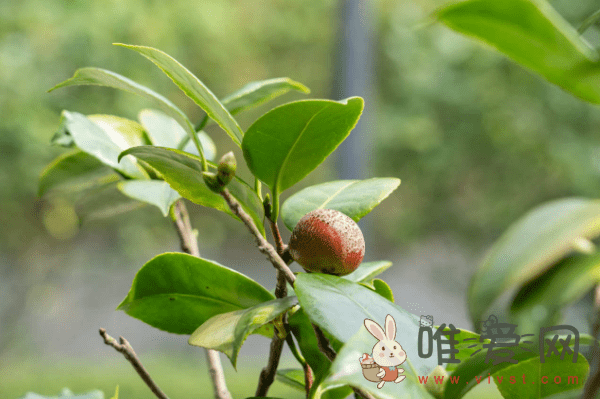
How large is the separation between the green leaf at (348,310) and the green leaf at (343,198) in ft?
0.20

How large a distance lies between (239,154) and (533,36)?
10.3 feet

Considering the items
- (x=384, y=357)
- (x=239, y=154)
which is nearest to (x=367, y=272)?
(x=384, y=357)

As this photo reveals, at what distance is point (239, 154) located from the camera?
3256mm

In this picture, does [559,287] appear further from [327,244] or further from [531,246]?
[327,244]

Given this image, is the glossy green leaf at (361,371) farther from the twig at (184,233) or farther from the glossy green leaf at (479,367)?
the twig at (184,233)

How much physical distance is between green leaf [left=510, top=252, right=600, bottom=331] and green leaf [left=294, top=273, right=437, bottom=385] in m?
0.07

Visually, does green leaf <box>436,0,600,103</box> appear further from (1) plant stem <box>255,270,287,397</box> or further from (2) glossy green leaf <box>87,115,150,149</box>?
(2) glossy green leaf <box>87,115,150,149</box>

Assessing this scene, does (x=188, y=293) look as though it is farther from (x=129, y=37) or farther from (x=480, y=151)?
(x=480, y=151)

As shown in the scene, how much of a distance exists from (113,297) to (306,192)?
3.36 meters

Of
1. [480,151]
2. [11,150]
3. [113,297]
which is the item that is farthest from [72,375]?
[480,151]

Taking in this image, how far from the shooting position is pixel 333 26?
3.72m

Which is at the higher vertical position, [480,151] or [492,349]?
[480,151]

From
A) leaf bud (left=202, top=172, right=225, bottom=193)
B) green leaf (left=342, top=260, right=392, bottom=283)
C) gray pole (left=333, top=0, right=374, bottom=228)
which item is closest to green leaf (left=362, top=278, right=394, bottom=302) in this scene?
green leaf (left=342, top=260, right=392, bottom=283)

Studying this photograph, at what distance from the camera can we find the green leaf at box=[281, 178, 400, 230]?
0.30m
